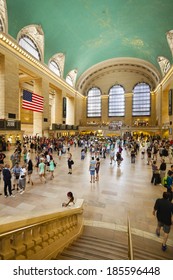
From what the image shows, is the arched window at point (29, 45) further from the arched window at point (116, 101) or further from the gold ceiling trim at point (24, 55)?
the arched window at point (116, 101)

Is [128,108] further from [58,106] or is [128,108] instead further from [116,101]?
[58,106]

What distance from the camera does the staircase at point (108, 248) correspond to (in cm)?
277

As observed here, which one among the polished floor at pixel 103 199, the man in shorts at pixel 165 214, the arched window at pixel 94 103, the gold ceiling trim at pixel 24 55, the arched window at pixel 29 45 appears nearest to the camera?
the man in shorts at pixel 165 214

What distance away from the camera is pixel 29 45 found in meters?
21.8

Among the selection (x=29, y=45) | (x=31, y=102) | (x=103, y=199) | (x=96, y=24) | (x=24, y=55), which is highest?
(x=96, y=24)

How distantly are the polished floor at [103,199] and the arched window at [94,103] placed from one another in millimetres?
38077

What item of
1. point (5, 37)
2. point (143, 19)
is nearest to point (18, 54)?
point (5, 37)

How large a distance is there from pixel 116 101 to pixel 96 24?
21.9 metres

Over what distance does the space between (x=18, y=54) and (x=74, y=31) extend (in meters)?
10.9

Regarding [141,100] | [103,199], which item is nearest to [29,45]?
[103,199]

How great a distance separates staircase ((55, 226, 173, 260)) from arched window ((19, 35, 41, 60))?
24266 mm

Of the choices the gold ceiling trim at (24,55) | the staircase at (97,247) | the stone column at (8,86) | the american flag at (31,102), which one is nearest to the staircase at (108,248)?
the staircase at (97,247)

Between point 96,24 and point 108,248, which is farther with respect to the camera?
point 96,24

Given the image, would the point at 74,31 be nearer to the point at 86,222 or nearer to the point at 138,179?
the point at 138,179
